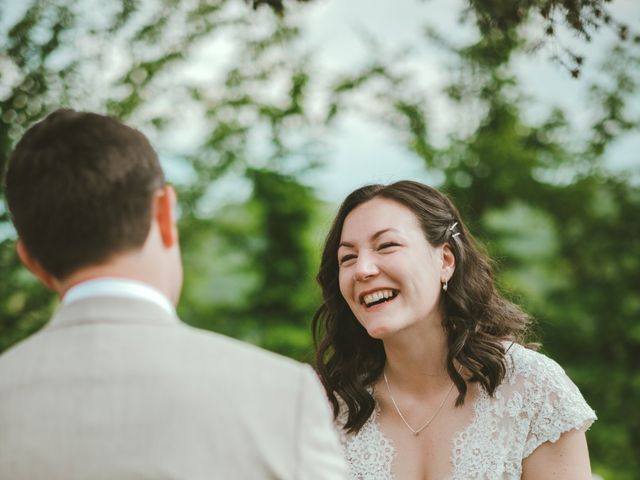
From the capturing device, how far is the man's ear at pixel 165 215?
1.62m

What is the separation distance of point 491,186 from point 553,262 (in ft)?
3.95

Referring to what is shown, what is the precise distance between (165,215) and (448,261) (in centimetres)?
225

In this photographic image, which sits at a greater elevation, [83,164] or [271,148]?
[83,164]

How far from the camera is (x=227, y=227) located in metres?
9.05

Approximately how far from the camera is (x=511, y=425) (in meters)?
3.43

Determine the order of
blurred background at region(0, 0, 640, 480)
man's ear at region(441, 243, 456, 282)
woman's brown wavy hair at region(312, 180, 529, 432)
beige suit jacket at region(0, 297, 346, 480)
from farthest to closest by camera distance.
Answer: blurred background at region(0, 0, 640, 480)
man's ear at region(441, 243, 456, 282)
woman's brown wavy hair at region(312, 180, 529, 432)
beige suit jacket at region(0, 297, 346, 480)

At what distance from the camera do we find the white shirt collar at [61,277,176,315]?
5.08 ft

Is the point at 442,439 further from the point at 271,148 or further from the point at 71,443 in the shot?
the point at 271,148

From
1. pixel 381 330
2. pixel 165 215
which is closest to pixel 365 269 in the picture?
pixel 381 330

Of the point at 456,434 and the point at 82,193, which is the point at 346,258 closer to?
the point at 456,434

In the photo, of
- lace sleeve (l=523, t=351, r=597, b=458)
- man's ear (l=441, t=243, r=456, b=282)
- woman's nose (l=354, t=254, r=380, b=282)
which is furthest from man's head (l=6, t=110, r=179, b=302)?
lace sleeve (l=523, t=351, r=597, b=458)

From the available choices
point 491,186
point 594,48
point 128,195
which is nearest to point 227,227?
point 491,186

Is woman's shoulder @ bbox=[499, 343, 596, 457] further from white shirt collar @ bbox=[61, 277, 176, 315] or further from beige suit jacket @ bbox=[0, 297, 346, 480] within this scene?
white shirt collar @ bbox=[61, 277, 176, 315]

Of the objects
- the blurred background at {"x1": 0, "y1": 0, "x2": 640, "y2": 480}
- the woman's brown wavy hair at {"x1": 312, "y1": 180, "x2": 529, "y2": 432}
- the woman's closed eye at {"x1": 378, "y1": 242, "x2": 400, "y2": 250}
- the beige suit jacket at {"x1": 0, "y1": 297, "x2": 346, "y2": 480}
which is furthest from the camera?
the blurred background at {"x1": 0, "y1": 0, "x2": 640, "y2": 480}
